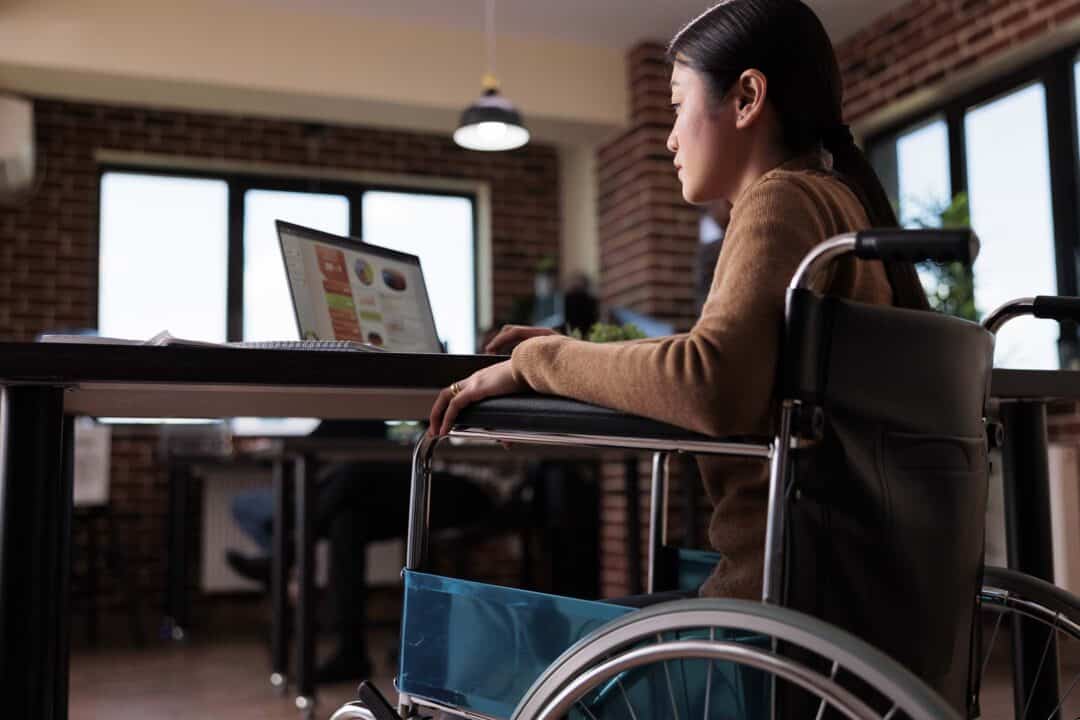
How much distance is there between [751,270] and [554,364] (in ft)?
0.68

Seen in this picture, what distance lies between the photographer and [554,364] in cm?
102

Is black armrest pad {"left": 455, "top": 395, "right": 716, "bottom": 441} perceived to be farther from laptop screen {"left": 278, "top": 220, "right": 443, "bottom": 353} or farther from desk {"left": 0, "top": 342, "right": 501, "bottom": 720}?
laptop screen {"left": 278, "top": 220, "right": 443, "bottom": 353}

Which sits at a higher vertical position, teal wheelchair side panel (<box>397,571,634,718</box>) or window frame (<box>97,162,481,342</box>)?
window frame (<box>97,162,481,342</box>)

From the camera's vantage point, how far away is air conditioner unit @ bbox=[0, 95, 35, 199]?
507 centimetres

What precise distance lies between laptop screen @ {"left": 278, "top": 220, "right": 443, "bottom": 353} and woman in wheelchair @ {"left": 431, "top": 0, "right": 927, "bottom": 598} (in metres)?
0.80

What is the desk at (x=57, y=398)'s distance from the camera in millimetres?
1194

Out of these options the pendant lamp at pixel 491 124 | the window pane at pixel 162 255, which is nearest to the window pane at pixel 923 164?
the pendant lamp at pixel 491 124

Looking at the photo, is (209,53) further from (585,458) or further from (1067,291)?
(1067,291)

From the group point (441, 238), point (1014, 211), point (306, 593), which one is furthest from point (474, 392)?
point (441, 238)

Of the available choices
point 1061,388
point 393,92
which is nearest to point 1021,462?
point 1061,388

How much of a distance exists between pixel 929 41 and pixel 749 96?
456 centimetres

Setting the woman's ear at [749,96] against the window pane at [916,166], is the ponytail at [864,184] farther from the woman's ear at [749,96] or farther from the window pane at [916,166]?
the window pane at [916,166]

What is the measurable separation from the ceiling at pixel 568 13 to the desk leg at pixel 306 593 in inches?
122

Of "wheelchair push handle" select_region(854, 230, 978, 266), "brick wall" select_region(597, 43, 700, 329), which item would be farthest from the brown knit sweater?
"brick wall" select_region(597, 43, 700, 329)
